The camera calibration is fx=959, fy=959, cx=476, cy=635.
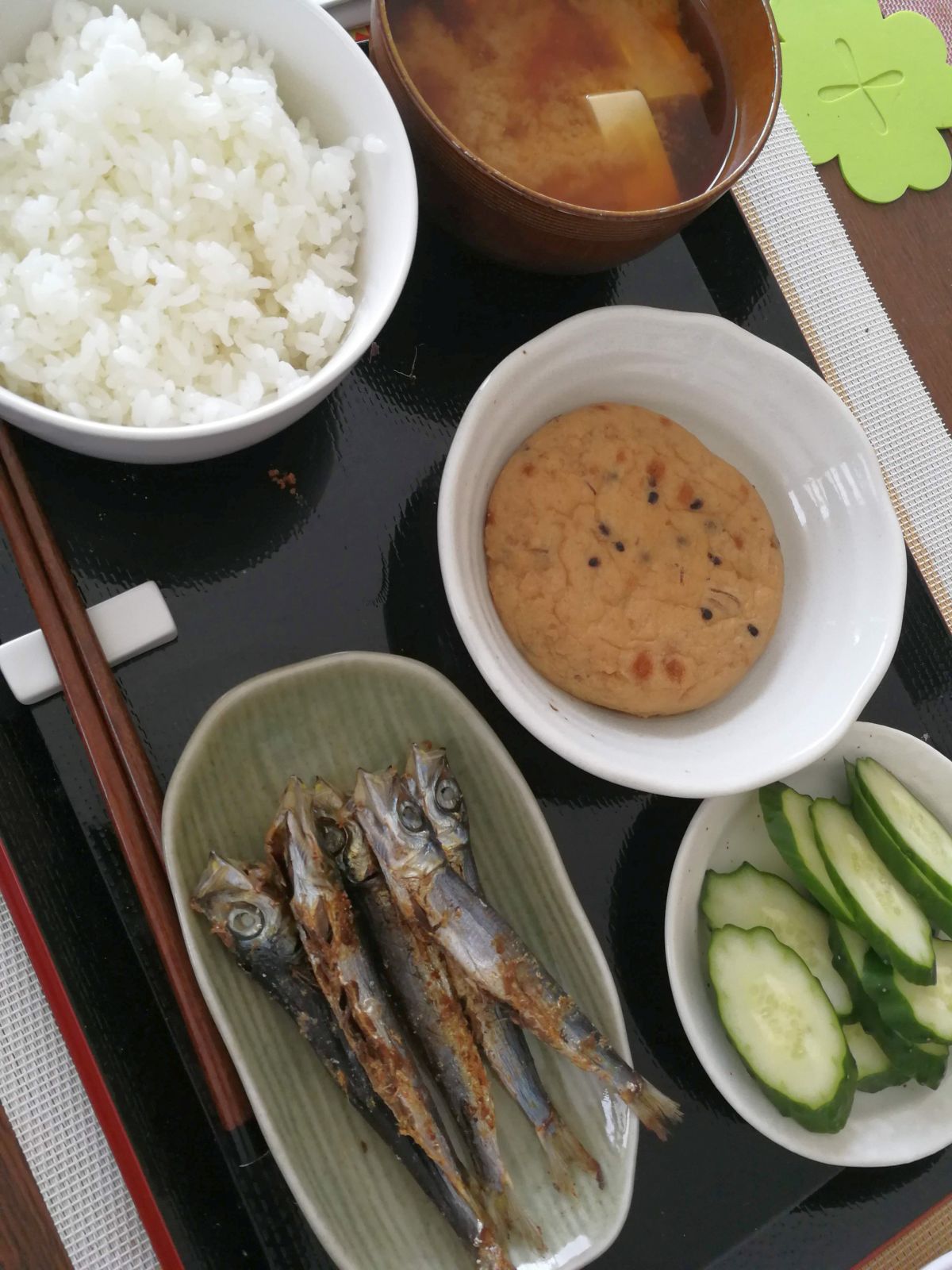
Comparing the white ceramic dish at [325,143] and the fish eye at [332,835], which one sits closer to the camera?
the white ceramic dish at [325,143]

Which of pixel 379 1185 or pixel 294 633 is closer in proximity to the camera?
pixel 379 1185

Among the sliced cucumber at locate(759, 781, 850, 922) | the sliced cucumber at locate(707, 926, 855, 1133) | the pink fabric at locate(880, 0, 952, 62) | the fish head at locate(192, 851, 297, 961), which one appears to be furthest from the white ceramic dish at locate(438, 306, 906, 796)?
the pink fabric at locate(880, 0, 952, 62)

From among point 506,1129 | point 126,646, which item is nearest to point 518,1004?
point 506,1129

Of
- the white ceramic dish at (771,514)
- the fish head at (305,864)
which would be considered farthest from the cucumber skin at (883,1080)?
the fish head at (305,864)

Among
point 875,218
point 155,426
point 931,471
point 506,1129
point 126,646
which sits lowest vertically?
point 506,1129

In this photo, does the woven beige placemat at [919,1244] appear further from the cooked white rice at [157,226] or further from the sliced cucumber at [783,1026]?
the cooked white rice at [157,226]

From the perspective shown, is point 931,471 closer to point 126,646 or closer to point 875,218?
point 875,218

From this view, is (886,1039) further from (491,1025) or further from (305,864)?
(305,864)
